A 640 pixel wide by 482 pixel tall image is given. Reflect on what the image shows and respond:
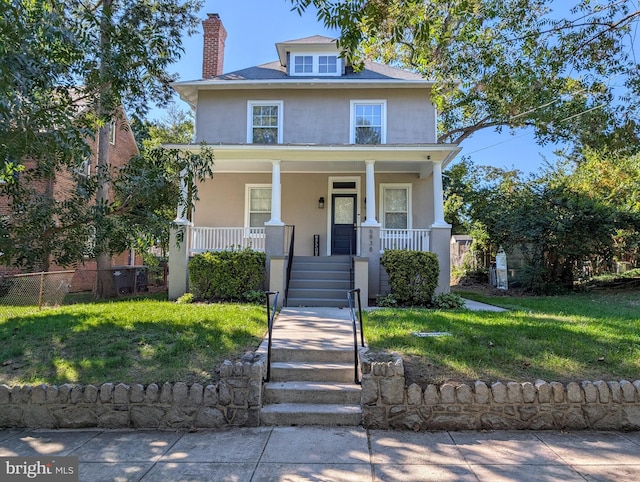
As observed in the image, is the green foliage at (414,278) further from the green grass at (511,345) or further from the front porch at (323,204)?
the green grass at (511,345)

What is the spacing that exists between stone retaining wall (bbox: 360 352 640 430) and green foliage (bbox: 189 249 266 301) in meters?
5.65

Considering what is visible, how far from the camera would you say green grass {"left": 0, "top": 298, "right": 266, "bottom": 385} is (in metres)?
4.30

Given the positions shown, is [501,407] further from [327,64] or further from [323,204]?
[327,64]

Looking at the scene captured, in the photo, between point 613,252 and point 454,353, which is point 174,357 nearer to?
point 454,353

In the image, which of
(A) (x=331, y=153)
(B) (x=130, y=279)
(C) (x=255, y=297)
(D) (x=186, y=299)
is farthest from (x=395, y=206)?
(B) (x=130, y=279)

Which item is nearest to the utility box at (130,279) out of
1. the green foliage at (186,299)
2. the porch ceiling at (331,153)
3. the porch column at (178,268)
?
the porch column at (178,268)

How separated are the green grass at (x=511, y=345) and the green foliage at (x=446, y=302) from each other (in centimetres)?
128

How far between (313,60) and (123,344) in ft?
34.1

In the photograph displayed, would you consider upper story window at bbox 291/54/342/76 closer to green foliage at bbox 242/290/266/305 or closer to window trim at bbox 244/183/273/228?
window trim at bbox 244/183/273/228

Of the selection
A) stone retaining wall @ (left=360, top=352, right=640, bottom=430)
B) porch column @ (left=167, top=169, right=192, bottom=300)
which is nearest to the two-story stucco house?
porch column @ (left=167, top=169, right=192, bottom=300)

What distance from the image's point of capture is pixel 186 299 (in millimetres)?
8836

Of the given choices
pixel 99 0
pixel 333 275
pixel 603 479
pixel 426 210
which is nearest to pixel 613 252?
pixel 426 210

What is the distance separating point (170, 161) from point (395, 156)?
5931 mm

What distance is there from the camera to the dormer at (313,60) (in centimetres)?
1224
